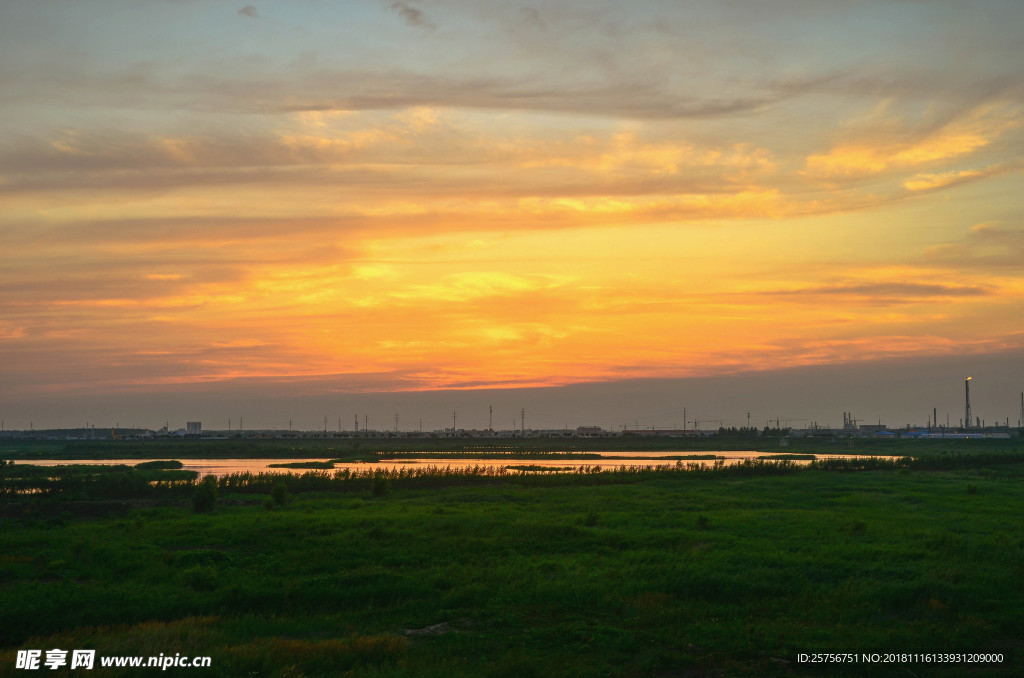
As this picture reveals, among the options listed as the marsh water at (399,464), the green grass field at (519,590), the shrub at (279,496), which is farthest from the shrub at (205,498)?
the marsh water at (399,464)

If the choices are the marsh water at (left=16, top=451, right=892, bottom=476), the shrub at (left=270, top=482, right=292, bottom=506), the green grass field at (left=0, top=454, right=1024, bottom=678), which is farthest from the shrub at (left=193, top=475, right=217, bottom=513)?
the marsh water at (left=16, top=451, right=892, bottom=476)

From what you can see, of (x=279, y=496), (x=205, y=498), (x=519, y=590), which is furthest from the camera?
(x=279, y=496)

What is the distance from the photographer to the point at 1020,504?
4081 centimetres

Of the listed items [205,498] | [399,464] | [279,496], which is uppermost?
[205,498]

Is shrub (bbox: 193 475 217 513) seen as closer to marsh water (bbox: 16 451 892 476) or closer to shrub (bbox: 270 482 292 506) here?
shrub (bbox: 270 482 292 506)

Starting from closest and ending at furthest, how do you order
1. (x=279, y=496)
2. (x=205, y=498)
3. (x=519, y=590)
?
(x=519, y=590) < (x=205, y=498) < (x=279, y=496)

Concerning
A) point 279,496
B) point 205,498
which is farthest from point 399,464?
point 205,498

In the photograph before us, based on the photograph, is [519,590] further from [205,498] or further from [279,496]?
[279,496]

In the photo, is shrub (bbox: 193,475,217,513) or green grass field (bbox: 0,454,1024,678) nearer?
green grass field (bbox: 0,454,1024,678)

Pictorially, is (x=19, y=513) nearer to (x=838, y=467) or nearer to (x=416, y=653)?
(x=416, y=653)

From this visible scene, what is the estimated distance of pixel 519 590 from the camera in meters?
21.0

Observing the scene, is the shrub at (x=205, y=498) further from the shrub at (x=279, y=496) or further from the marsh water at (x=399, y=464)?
the marsh water at (x=399, y=464)

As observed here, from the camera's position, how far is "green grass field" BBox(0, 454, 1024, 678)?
1597 cm

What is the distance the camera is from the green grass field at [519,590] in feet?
52.4
